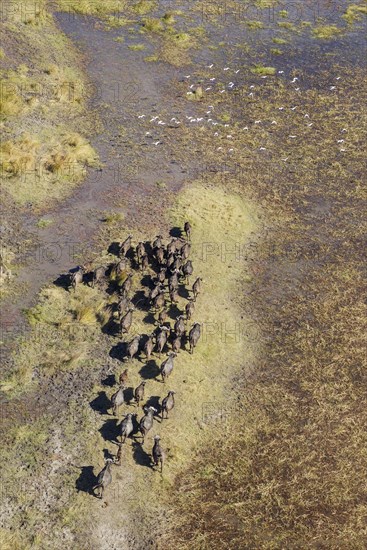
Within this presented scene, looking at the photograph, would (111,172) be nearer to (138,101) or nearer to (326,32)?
(138,101)

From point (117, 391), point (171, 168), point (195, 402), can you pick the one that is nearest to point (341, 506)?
point (195, 402)

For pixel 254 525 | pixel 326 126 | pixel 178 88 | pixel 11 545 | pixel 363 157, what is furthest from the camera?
pixel 178 88

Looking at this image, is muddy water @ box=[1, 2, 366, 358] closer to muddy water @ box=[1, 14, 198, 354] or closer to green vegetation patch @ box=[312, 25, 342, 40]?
muddy water @ box=[1, 14, 198, 354]

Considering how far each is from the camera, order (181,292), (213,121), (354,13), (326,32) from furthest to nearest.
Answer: (354,13)
(326,32)
(213,121)
(181,292)

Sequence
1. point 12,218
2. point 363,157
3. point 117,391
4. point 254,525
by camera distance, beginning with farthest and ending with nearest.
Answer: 1. point 363,157
2. point 12,218
3. point 117,391
4. point 254,525

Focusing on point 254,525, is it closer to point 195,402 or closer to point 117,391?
point 195,402

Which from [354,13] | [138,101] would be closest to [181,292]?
[138,101]

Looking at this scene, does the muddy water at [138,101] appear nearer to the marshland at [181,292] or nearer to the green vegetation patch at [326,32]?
the marshland at [181,292]

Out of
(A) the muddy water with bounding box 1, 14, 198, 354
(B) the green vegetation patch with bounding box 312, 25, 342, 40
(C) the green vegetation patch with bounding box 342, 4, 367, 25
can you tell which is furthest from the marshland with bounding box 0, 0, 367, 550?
(C) the green vegetation patch with bounding box 342, 4, 367, 25

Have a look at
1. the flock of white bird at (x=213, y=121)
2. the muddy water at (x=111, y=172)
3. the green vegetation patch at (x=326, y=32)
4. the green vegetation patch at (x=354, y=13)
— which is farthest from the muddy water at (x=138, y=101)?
the green vegetation patch at (x=354, y=13)
